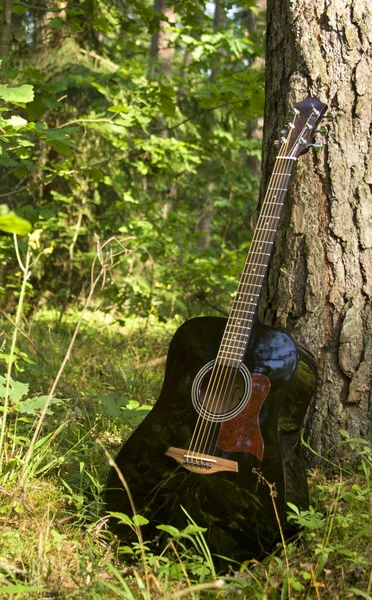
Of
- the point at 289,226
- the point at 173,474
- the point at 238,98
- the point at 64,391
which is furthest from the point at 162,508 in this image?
the point at 238,98

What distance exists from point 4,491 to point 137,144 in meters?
4.17

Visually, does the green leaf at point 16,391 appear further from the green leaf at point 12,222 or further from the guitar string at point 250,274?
the green leaf at point 12,222

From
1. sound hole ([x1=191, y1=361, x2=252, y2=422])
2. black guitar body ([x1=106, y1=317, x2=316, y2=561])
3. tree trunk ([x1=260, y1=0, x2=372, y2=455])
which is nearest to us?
black guitar body ([x1=106, y1=317, x2=316, y2=561])

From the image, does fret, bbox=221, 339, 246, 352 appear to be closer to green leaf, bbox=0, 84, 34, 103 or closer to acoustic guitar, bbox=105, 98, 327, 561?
acoustic guitar, bbox=105, 98, 327, 561

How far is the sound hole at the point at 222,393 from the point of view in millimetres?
2230

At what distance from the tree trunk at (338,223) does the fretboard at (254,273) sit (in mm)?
190

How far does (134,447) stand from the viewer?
7.73ft

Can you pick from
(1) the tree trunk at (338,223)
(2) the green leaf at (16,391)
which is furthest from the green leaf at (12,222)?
(1) the tree trunk at (338,223)

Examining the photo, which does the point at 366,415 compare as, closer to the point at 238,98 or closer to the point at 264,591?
the point at 264,591

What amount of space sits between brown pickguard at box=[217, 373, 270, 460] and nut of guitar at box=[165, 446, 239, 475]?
5cm

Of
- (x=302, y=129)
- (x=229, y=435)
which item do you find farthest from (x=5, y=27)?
(x=229, y=435)

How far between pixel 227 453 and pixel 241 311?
1.75 feet

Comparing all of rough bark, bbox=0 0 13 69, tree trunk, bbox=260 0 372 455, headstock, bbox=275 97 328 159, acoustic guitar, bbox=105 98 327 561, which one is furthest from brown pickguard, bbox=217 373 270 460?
rough bark, bbox=0 0 13 69

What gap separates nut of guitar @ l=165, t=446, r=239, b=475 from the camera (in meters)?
2.14
